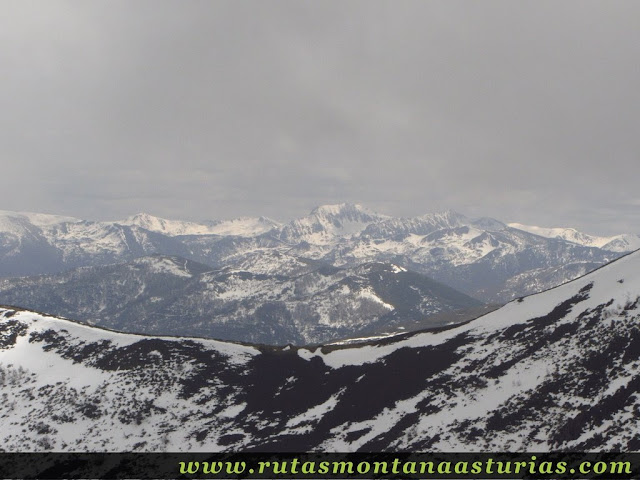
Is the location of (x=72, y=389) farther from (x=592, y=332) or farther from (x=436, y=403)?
(x=592, y=332)

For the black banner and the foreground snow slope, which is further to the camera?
the foreground snow slope

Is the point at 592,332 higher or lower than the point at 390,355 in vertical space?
higher

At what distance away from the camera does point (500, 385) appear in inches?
2739

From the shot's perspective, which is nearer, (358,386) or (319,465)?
(319,465)

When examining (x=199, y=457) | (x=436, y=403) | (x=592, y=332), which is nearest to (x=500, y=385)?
(x=436, y=403)

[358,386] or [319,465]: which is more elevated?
[358,386]

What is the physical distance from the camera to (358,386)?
8956 centimetres

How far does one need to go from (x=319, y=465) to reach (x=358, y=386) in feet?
102

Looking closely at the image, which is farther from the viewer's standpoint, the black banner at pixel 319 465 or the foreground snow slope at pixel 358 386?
the foreground snow slope at pixel 358 386

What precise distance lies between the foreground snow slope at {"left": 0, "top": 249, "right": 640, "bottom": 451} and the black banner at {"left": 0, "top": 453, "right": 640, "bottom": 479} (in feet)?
9.10

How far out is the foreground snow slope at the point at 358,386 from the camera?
58094 millimetres

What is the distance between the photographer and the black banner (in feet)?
143

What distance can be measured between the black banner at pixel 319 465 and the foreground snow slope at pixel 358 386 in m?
2.77

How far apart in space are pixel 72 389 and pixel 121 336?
84.9ft
